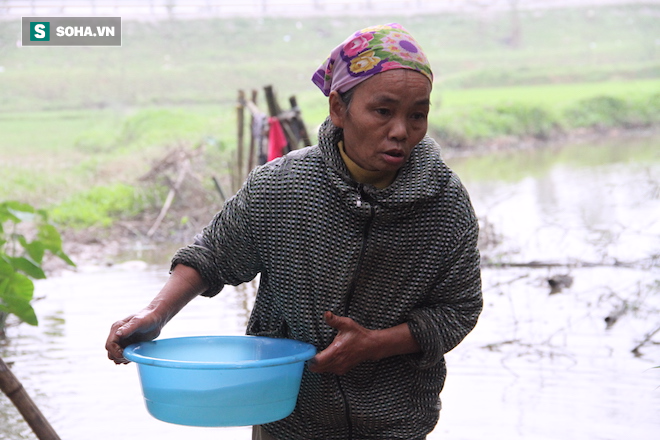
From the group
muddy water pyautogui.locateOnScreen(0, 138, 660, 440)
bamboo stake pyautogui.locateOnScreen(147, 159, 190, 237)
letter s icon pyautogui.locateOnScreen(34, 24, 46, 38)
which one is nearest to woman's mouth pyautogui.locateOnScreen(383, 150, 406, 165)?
muddy water pyautogui.locateOnScreen(0, 138, 660, 440)

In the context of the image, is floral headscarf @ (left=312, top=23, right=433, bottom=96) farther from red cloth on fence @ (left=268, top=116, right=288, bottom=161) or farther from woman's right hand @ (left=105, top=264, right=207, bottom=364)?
red cloth on fence @ (left=268, top=116, right=288, bottom=161)

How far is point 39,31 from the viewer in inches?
560

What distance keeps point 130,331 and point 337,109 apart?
531 mm

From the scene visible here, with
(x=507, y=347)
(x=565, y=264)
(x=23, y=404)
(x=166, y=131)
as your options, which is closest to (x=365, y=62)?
(x=23, y=404)

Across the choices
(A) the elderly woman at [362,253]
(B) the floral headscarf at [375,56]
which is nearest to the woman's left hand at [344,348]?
(A) the elderly woman at [362,253]

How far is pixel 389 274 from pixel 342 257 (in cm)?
9

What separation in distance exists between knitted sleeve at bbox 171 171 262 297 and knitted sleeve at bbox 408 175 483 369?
Answer: 0.33 metres

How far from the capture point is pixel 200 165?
980 cm

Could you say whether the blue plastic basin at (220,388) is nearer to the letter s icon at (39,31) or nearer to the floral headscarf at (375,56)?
the floral headscarf at (375,56)

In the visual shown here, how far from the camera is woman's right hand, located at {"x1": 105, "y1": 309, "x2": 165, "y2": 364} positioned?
1.46m

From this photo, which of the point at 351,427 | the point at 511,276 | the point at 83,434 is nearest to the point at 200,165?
the point at 511,276

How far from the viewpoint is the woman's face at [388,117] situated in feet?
4.62

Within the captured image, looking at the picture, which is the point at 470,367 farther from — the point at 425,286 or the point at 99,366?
the point at 425,286

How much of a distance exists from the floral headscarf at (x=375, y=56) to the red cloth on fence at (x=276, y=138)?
388cm
